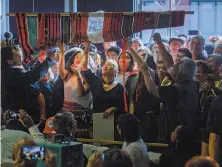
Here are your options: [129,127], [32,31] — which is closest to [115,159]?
[129,127]

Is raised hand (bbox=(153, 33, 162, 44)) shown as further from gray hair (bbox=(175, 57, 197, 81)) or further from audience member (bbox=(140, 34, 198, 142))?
gray hair (bbox=(175, 57, 197, 81))

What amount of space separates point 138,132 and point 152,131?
0.14m

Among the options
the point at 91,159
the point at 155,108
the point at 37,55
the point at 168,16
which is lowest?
the point at 91,159

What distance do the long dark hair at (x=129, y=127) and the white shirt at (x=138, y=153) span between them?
0.06 m

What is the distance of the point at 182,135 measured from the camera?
15.2ft

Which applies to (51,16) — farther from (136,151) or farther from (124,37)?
(136,151)

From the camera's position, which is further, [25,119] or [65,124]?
[25,119]

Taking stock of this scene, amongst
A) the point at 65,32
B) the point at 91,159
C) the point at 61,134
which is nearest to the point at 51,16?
the point at 65,32

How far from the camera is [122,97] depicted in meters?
4.98

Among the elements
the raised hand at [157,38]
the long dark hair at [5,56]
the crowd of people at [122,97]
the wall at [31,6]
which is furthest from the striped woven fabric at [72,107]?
the raised hand at [157,38]

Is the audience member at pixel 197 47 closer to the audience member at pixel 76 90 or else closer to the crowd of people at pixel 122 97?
the crowd of people at pixel 122 97

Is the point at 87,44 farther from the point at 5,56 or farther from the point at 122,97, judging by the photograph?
the point at 5,56

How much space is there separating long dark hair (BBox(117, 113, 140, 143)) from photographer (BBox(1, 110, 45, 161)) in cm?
88

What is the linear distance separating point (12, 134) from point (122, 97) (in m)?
1.25
